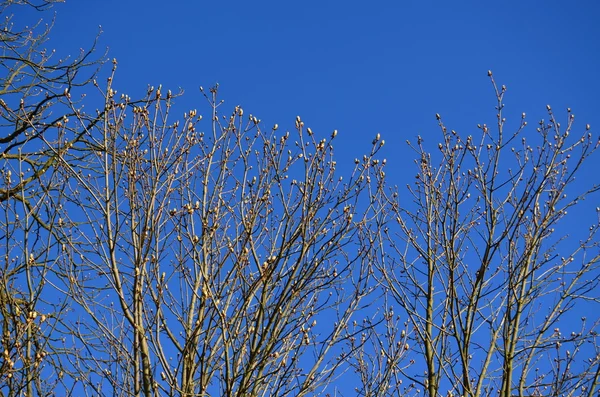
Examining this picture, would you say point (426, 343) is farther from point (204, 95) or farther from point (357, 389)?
point (204, 95)

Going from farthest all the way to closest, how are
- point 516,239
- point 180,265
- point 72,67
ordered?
point 72,67, point 516,239, point 180,265

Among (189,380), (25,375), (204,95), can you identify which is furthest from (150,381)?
(204,95)

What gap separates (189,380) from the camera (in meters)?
3.97

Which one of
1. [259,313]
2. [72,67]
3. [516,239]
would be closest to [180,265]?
[259,313]

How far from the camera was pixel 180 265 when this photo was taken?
439 cm

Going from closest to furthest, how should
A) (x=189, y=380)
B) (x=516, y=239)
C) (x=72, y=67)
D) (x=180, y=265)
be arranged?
(x=189, y=380), (x=180, y=265), (x=516, y=239), (x=72, y=67)

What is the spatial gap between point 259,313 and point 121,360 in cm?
125

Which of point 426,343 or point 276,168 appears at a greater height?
point 276,168

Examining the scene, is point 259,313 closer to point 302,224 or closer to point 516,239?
point 302,224

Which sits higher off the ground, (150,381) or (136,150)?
(136,150)

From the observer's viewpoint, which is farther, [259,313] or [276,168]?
[276,168]

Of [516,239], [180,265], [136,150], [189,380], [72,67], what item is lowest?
[189,380]

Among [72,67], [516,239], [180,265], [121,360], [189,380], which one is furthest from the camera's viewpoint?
[72,67]

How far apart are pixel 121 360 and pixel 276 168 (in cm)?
176
